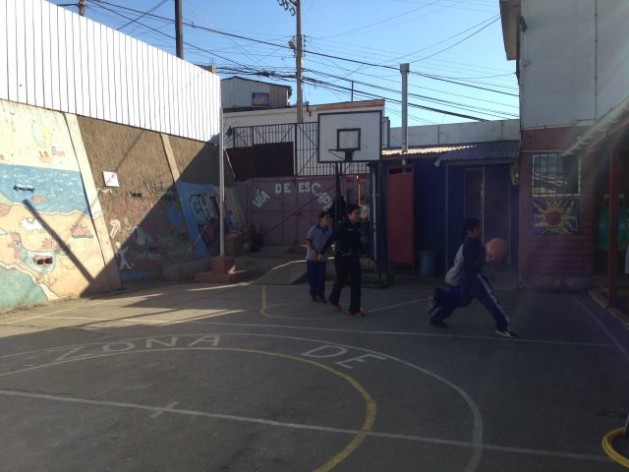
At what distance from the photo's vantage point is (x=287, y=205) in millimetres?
21062

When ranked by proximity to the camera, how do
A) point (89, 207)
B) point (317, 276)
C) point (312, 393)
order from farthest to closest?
point (89, 207)
point (317, 276)
point (312, 393)

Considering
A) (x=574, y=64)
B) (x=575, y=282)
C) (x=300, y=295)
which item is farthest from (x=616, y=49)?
(x=300, y=295)

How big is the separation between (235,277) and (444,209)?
20.6 feet

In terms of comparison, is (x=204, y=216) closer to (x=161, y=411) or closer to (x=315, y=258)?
(x=315, y=258)

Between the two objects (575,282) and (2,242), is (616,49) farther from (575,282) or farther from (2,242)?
(2,242)

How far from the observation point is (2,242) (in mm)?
11312

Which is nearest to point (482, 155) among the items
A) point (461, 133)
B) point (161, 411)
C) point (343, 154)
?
point (343, 154)

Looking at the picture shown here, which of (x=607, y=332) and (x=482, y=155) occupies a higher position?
(x=482, y=155)

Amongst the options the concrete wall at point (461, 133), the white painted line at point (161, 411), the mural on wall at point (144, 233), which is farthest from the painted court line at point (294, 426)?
the concrete wall at point (461, 133)

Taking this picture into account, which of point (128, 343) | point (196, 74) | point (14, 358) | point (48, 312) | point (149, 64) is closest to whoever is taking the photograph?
point (14, 358)

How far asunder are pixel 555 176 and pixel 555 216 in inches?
36.2

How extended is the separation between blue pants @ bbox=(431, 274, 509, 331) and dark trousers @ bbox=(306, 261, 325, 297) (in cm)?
329

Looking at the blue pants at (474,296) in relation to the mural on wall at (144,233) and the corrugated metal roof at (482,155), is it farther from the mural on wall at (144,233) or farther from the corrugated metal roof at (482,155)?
the mural on wall at (144,233)

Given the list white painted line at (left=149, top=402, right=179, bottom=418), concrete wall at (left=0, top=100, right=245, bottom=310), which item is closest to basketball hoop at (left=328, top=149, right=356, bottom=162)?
concrete wall at (left=0, top=100, right=245, bottom=310)
